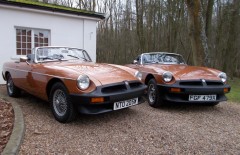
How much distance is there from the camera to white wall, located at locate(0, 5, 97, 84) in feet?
30.3

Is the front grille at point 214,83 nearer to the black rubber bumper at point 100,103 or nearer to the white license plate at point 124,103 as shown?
the white license plate at point 124,103

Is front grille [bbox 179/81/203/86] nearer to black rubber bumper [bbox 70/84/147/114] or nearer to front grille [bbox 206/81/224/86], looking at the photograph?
Answer: front grille [bbox 206/81/224/86]

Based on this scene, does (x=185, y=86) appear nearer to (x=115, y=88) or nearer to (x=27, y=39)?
(x=115, y=88)

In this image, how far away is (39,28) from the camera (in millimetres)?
10133

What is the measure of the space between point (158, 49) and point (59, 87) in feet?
58.9

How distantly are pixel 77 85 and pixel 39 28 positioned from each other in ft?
23.4

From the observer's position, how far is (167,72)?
530 cm

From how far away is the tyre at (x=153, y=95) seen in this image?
545 centimetres

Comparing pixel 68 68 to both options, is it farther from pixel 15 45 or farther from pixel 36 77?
pixel 15 45

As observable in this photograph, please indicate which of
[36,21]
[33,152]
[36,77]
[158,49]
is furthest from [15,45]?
[158,49]

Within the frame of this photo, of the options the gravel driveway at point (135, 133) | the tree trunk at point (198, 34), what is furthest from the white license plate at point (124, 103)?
the tree trunk at point (198, 34)

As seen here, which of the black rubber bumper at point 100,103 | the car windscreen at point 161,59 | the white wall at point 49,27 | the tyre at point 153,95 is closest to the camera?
the black rubber bumper at point 100,103

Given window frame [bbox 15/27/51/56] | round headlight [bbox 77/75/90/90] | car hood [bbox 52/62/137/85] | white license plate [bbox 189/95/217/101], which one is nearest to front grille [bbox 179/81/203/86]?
white license plate [bbox 189/95/217/101]

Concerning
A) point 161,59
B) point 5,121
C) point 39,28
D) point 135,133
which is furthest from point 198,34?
point 5,121
